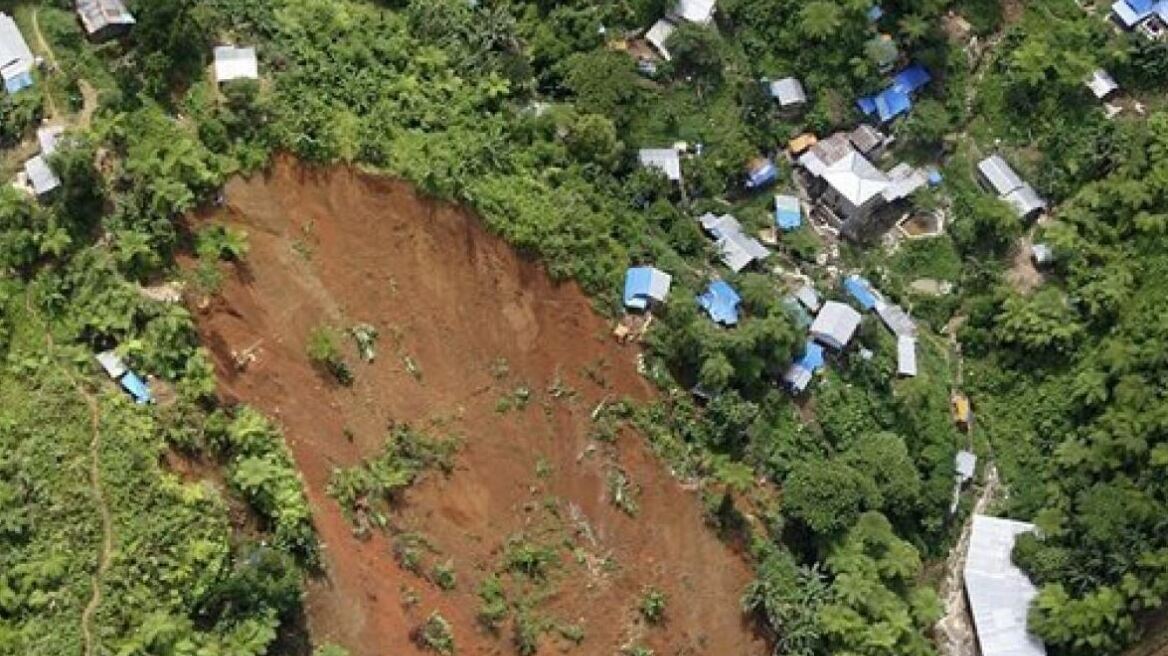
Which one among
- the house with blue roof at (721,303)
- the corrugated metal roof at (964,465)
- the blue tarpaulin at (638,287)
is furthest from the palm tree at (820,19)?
the corrugated metal roof at (964,465)

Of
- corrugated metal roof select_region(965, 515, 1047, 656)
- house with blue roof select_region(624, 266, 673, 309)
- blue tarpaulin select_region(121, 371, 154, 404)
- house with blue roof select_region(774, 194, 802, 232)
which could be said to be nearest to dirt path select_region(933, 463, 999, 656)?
corrugated metal roof select_region(965, 515, 1047, 656)

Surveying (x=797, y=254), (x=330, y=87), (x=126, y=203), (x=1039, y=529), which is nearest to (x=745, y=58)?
(x=797, y=254)

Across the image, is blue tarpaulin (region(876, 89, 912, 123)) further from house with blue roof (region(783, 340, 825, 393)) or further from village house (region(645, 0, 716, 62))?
house with blue roof (region(783, 340, 825, 393))

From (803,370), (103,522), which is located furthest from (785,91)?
(103,522)

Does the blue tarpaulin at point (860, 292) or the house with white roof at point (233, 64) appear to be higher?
the house with white roof at point (233, 64)

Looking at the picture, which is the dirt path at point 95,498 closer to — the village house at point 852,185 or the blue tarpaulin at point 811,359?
the blue tarpaulin at point 811,359

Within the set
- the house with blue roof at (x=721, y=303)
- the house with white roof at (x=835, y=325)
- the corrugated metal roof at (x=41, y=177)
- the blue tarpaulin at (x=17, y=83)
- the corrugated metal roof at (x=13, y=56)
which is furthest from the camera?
the house with white roof at (x=835, y=325)

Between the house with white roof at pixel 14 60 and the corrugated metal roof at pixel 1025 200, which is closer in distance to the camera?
the house with white roof at pixel 14 60

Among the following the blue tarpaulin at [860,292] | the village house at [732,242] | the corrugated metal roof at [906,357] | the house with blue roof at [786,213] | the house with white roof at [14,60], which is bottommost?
the corrugated metal roof at [906,357]

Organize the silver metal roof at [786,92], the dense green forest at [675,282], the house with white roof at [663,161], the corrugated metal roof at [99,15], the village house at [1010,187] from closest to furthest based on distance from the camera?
the dense green forest at [675,282]
the corrugated metal roof at [99,15]
the house with white roof at [663,161]
the village house at [1010,187]
the silver metal roof at [786,92]
